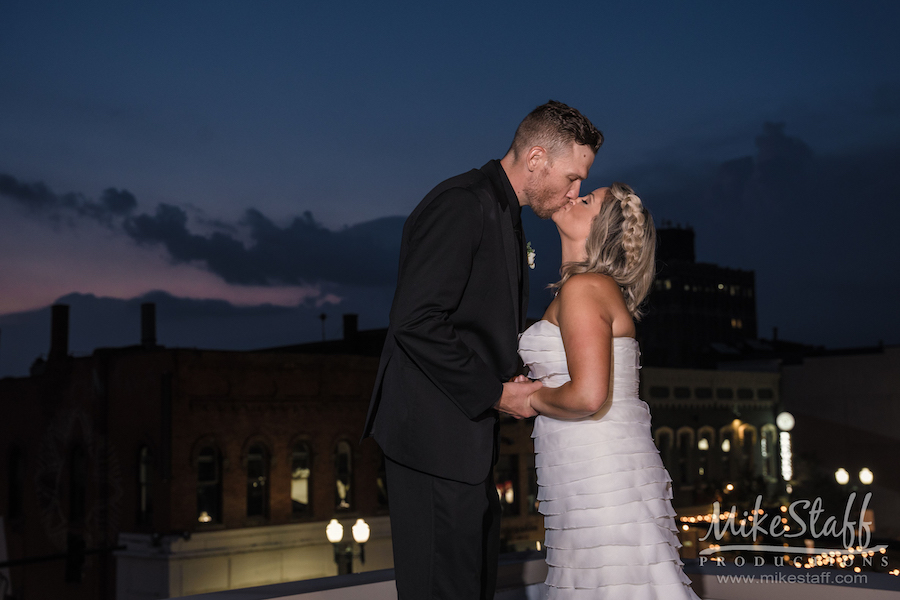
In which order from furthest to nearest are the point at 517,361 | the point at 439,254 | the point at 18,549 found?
the point at 18,549, the point at 517,361, the point at 439,254

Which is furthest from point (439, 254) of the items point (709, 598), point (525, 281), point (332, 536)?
point (332, 536)

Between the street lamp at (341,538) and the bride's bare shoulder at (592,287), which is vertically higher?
the bride's bare shoulder at (592,287)

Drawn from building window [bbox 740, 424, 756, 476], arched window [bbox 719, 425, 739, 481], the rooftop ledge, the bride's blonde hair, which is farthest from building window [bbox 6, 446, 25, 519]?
the bride's blonde hair

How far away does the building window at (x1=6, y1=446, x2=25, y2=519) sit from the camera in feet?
→ 98.5

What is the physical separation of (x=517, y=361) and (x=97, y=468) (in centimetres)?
2573

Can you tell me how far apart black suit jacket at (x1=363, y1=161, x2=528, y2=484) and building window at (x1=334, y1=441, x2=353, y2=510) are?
24.0 m

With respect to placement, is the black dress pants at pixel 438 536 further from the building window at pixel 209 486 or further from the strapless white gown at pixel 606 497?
the building window at pixel 209 486

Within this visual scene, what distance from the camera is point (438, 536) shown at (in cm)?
294

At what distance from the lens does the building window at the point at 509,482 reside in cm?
3075

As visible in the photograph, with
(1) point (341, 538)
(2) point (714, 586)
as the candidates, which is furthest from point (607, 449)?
(1) point (341, 538)

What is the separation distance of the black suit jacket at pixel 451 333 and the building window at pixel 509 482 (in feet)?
91.9

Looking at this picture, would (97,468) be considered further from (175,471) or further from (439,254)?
(439,254)

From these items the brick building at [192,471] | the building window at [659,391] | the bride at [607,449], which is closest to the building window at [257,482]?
the brick building at [192,471]

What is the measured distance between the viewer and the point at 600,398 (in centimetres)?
331
